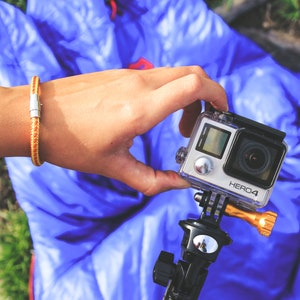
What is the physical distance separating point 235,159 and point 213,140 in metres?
0.06

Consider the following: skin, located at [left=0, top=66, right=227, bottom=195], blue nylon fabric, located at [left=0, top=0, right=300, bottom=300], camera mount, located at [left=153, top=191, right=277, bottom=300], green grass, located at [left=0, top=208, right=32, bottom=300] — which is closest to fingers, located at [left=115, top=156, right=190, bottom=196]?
skin, located at [left=0, top=66, right=227, bottom=195]

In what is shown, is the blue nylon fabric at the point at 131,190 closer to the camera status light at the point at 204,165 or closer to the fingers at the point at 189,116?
the fingers at the point at 189,116

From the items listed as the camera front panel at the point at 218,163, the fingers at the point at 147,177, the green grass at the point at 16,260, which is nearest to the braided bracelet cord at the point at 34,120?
the fingers at the point at 147,177

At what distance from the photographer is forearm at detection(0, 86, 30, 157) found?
888 mm

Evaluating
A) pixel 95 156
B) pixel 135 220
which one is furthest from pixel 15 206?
pixel 95 156

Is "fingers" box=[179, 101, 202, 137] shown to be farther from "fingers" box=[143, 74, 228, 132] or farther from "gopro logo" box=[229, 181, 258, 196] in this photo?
"gopro logo" box=[229, 181, 258, 196]

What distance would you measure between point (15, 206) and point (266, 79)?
1.04m

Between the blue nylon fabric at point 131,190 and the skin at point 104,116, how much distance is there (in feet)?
1.27

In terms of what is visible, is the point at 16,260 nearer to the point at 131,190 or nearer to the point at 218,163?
the point at 131,190

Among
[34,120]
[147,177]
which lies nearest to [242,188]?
[147,177]

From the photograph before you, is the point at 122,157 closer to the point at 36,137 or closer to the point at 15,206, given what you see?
the point at 36,137

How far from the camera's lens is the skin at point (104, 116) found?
2.91 ft

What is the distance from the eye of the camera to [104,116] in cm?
90

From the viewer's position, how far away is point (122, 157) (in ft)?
3.10
